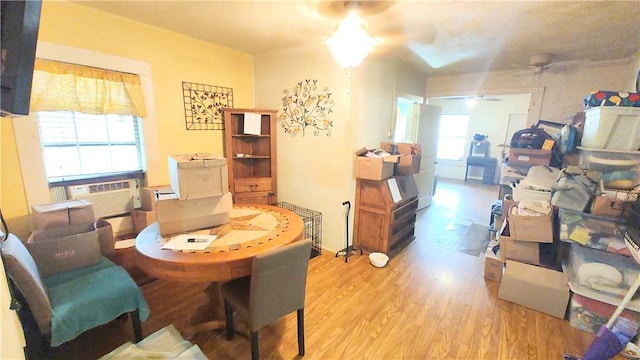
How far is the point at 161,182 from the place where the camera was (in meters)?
2.80

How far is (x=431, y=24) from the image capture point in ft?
7.34

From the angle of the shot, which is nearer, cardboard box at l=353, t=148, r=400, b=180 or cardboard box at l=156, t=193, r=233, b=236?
cardboard box at l=156, t=193, r=233, b=236

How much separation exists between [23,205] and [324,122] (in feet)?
8.86

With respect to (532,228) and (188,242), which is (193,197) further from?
(532,228)

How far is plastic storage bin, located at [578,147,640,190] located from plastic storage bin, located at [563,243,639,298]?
54 cm

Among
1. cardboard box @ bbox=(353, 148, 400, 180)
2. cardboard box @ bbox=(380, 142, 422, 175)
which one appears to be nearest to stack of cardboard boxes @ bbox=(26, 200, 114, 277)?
cardboard box @ bbox=(353, 148, 400, 180)

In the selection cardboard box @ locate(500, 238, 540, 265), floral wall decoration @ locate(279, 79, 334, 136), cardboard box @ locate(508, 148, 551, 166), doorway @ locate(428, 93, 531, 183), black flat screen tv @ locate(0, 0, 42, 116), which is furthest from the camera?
doorway @ locate(428, 93, 531, 183)

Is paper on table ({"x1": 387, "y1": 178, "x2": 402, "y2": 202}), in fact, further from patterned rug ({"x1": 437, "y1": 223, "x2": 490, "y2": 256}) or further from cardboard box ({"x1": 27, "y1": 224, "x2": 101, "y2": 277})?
cardboard box ({"x1": 27, "y1": 224, "x2": 101, "y2": 277})

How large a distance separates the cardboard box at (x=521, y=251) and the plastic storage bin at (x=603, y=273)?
290 millimetres

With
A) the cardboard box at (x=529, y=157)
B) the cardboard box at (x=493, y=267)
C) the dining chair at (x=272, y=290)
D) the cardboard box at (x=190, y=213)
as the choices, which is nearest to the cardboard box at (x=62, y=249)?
the cardboard box at (x=190, y=213)

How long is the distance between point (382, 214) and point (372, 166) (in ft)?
1.90

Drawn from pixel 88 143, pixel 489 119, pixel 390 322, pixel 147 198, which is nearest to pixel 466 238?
pixel 390 322

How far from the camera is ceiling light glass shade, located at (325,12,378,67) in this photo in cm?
187

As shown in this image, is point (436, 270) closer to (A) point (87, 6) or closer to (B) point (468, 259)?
(B) point (468, 259)
